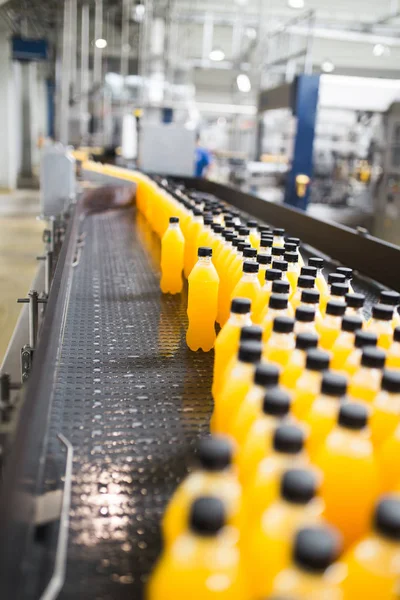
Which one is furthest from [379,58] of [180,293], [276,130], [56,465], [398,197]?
[56,465]

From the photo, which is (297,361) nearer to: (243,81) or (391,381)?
(391,381)

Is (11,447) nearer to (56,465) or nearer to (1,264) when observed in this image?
(56,465)

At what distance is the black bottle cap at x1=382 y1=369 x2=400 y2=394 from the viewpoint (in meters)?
0.86

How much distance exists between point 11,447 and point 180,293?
154 cm

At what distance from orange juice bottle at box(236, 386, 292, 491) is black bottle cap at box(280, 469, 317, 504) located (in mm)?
141

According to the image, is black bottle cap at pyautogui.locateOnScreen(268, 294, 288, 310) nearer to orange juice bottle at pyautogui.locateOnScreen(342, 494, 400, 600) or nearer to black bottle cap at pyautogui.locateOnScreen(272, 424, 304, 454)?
black bottle cap at pyautogui.locateOnScreen(272, 424, 304, 454)

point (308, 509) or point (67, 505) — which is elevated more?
point (308, 509)

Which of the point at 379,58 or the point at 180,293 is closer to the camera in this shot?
the point at 180,293

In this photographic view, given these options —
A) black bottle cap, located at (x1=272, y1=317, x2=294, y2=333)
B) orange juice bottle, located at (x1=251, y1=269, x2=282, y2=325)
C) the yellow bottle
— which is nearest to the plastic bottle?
black bottle cap, located at (x1=272, y1=317, x2=294, y2=333)

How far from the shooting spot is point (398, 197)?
20.8 feet

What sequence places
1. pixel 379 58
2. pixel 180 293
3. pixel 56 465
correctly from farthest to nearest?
pixel 379 58 → pixel 180 293 → pixel 56 465

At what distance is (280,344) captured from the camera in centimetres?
107

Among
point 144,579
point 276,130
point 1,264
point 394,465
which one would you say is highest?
point 276,130

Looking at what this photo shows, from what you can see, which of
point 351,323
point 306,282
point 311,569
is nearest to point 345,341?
point 351,323
